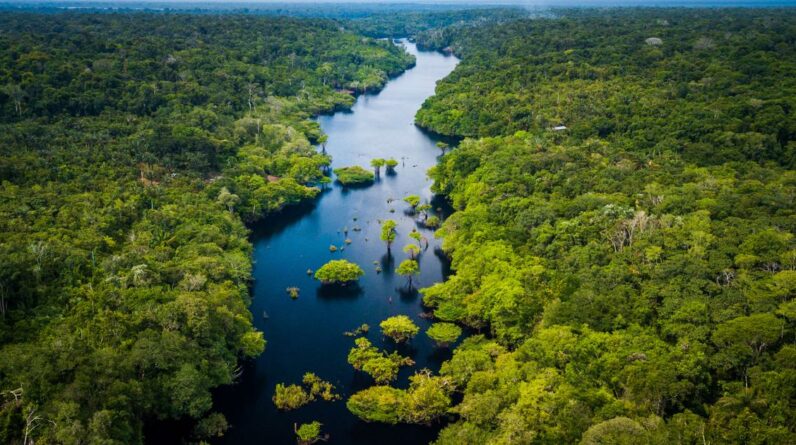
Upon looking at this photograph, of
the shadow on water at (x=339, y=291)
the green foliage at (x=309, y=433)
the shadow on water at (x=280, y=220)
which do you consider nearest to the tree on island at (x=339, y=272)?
the shadow on water at (x=339, y=291)

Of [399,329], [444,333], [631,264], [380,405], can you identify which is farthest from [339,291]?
[631,264]

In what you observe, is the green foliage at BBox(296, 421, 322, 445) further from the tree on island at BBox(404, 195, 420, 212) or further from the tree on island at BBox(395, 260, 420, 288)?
the tree on island at BBox(404, 195, 420, 212)

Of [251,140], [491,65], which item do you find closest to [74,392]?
[251,140]

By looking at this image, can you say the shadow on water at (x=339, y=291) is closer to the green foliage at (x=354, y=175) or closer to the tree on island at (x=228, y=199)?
the tree on island at (x=228, y=199)

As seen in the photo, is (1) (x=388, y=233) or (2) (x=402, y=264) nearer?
(2) (x=402, y=264)

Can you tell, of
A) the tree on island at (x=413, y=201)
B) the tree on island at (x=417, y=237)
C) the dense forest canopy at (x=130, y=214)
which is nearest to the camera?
the dense forest canopy at (x=130, y=214)

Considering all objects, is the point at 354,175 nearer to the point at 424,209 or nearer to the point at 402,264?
the point at 424,209

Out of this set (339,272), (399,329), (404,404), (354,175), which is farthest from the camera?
(354,175)

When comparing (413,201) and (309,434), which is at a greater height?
(413,201)
